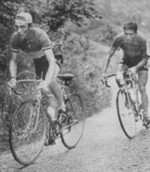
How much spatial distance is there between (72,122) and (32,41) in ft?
5.62

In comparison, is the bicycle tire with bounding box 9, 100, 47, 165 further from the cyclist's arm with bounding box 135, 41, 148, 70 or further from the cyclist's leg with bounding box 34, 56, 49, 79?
the cyclist's arm with bounding box 135, 41, 148, 70

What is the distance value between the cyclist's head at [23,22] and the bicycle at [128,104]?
7.59 ft

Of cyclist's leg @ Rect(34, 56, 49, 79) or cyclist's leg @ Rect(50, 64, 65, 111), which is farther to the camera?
cyclist's leg @ Rect(34, 56, 49, 79)

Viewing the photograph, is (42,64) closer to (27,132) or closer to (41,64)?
(41,64)

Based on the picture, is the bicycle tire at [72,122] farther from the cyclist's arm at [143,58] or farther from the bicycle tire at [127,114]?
the cyclist's arm at [143,58]

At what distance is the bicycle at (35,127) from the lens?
554 centimetres

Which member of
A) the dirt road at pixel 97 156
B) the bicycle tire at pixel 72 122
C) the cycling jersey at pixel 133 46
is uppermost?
the cycling jersey at pixel 133 46

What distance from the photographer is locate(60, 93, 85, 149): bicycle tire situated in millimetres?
6828

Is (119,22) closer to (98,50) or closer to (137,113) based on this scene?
(98,50)

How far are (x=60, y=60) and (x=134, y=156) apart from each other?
215 cm

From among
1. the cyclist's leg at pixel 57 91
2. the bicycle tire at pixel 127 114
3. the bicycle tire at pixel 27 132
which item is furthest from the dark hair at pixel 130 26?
the bicycle tire at pixel 27 132

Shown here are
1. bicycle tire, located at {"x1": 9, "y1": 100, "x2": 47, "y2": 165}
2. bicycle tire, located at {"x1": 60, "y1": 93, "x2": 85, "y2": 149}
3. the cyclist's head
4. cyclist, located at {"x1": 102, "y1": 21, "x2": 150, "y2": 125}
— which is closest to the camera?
bicycle tire, located at {"x1": 9, "y1": 100, "x2": 47, "y2": 165}

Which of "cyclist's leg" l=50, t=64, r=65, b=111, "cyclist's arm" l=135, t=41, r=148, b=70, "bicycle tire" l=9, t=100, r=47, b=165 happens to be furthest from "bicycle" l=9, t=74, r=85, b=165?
"cyclist's arm" l=135, t=41, r=148, b=70

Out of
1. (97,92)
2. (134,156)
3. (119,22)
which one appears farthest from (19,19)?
(119,22)
